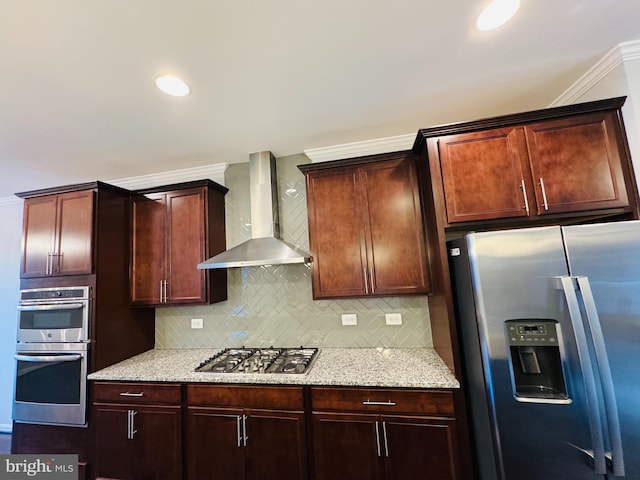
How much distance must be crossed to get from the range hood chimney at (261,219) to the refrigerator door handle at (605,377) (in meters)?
1.64

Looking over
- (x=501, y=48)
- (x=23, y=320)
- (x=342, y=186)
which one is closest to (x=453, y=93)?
(x=501, y=48)

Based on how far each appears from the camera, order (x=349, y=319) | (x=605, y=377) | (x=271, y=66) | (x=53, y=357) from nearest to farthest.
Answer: (x=605, y=377)
(x=271, y=66)
(x=53, y=357)
(x=349, y=319)

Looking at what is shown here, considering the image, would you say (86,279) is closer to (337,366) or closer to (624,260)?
(337,366)

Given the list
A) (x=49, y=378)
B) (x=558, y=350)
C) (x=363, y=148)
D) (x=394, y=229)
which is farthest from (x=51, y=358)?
(x=558, y=350)

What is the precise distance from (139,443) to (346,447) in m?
1.50

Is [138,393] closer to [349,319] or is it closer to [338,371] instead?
[338,371]

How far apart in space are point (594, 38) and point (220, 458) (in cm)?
336

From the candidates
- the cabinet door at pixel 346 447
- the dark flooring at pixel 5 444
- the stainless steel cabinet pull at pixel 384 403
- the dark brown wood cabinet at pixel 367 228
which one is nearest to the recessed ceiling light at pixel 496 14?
the dark brown wood cabinet at pixel 367 228

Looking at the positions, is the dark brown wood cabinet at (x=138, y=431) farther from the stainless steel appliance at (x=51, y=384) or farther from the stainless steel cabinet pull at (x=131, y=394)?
the stainless steel appliance at (x=51, y=384)

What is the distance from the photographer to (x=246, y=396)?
1.89 m

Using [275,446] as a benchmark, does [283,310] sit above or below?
above

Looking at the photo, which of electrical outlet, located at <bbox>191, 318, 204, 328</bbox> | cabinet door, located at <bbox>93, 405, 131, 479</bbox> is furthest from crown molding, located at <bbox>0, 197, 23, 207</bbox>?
cabinet door, located at <bbox>93, 405, 131, 479</bbox>

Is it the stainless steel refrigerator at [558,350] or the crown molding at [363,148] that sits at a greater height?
the crown molding at [363,148]

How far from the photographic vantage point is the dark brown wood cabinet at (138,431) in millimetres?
1964
